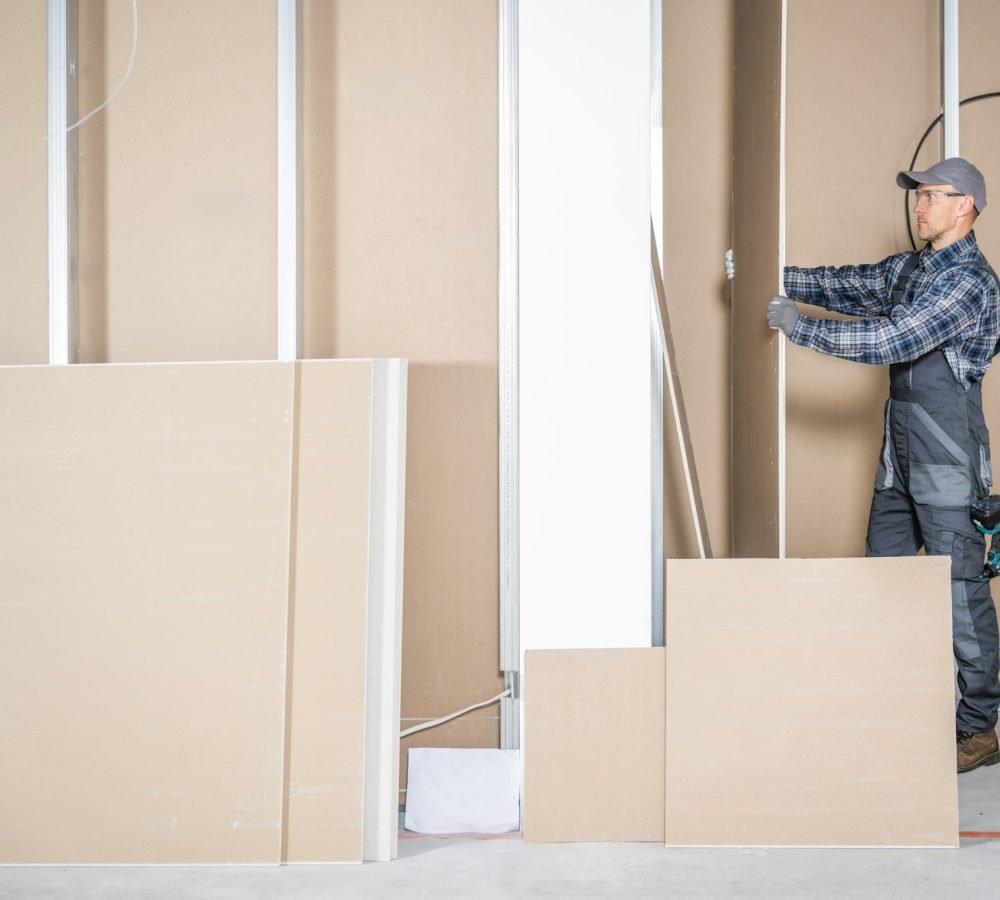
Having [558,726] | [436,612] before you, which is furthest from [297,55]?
[558,726]

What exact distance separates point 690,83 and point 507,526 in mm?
1369

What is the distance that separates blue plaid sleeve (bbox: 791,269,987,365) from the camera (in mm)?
2160

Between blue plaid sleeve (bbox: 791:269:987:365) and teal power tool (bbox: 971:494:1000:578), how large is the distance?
39 cm

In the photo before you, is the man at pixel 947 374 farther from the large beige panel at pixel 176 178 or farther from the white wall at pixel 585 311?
the large beige panel at pixel 176 178

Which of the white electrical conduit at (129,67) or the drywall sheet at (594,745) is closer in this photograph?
the drywall sheet at (594,745)

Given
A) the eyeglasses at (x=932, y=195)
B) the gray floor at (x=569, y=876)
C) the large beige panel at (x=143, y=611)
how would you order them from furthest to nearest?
the eyeglasses at (x=932, y=195) → the large beige panel at (x=143, y=611) → the gray floor at (x=569, y=876)

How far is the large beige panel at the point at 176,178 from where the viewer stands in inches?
96.9

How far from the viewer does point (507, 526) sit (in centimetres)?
245

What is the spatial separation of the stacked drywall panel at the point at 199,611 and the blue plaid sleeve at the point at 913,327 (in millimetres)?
1056

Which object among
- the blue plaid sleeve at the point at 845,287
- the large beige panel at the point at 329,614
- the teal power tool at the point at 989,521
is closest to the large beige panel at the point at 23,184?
the large beige panel at the point at 329,614

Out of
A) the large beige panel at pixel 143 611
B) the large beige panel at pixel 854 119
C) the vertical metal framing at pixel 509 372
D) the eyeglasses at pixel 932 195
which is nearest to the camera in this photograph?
the large beige panel at pixel 143 611

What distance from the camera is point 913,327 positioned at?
85.0 inches

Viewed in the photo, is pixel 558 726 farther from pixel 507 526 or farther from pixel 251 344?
pixel 251 344

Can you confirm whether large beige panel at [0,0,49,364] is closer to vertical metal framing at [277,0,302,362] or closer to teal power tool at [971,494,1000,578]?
vertical metal framing at [277,0,302,362]
